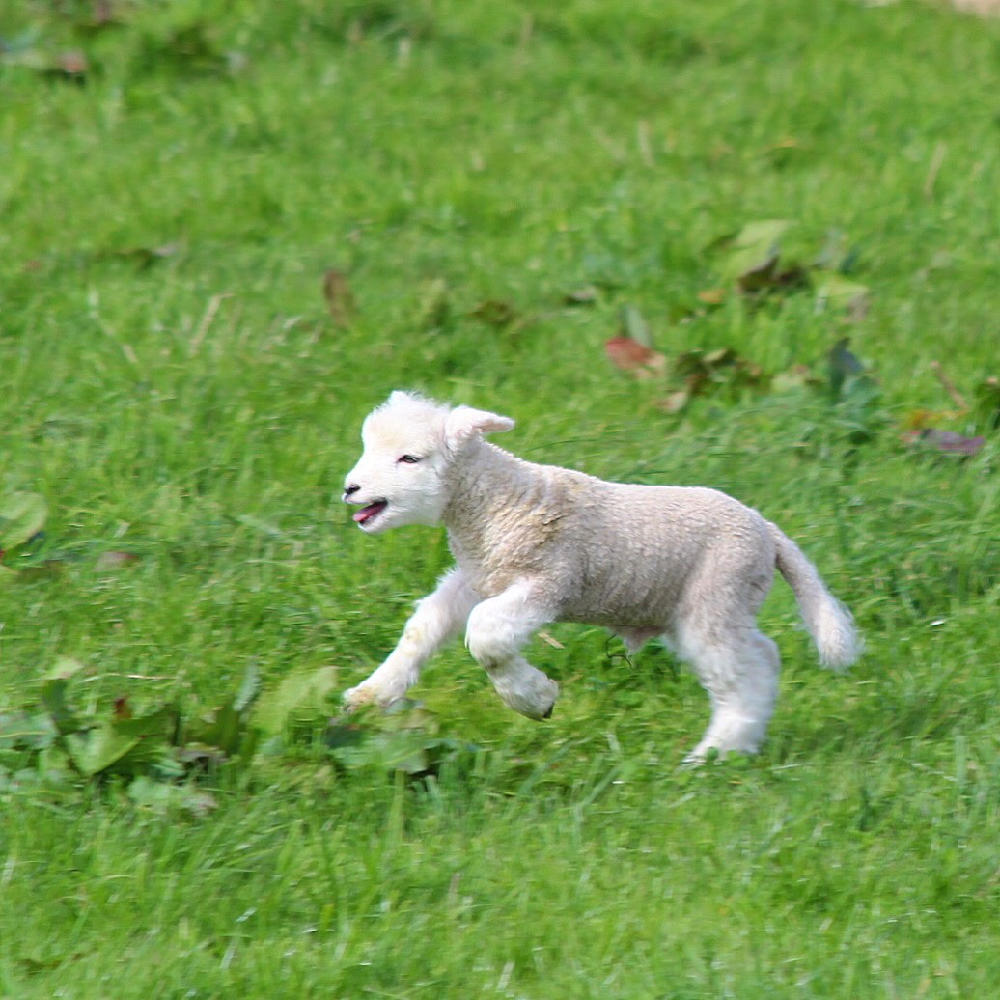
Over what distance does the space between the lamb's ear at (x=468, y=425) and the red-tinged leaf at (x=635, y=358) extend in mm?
2162

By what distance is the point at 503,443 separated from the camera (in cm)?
547

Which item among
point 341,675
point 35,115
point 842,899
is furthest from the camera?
point 35,115

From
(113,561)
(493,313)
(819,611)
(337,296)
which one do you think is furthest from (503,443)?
(819,611)

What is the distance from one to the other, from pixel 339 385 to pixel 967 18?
5317mm

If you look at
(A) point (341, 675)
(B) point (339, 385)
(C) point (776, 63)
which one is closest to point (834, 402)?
(B) point (339, 385)

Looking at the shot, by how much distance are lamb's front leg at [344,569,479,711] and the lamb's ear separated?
0.40 m

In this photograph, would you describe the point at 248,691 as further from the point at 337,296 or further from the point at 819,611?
the point at 337,296

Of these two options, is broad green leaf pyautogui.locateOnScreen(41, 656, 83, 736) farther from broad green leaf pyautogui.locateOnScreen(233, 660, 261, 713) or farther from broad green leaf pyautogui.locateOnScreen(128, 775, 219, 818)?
broad green leaf pyautogui.locateOnScreen(233, 660, 261, 713)

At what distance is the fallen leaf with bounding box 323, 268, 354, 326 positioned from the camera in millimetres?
6160

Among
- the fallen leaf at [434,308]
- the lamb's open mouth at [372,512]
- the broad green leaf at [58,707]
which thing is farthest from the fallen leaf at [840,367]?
the broad green leaf at [58,707]

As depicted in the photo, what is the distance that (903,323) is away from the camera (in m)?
6.30

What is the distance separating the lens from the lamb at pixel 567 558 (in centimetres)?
386

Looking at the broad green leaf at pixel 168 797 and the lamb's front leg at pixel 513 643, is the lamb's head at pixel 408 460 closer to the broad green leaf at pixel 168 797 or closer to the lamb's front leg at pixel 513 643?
the lamb's front leg at pixel 513 643

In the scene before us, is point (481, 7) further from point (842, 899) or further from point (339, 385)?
point (842, 899)
